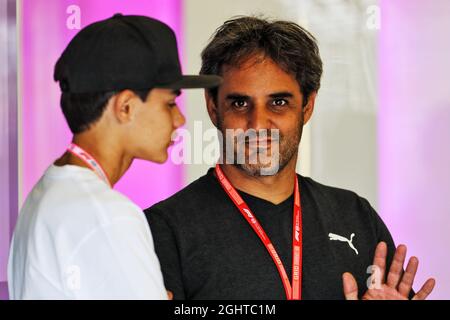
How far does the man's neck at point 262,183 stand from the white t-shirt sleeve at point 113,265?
834 mm

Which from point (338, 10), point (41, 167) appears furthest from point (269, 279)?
point (338, 10)

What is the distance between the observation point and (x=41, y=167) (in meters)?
3.25

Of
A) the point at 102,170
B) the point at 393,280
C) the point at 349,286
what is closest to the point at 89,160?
the point at 102,170

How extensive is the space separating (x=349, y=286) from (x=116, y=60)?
2.96ft

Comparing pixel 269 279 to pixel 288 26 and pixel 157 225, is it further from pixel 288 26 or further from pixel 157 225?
pixel 288 26

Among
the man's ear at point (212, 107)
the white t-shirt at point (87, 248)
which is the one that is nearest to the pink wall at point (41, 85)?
the man's ear at point (212, 107)

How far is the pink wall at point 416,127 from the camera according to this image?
3432 mm

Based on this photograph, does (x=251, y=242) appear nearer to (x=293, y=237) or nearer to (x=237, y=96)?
(x=293, y=237)

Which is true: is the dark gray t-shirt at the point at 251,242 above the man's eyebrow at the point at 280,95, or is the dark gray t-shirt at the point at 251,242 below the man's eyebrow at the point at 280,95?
below

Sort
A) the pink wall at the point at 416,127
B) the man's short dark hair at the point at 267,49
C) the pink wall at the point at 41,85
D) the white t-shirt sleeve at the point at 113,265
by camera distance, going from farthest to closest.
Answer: the pink wall at the point at 416,127
the pink wall at the point at 41,85
the man's short dark hair at the point at 267,49
the white t-shirt sleeve at the point at 113,265

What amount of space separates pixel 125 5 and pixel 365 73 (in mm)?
1132

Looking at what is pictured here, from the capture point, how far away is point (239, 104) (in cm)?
216

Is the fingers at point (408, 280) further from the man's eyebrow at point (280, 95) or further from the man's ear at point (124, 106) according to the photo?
the man's ear at point (124, 106)
